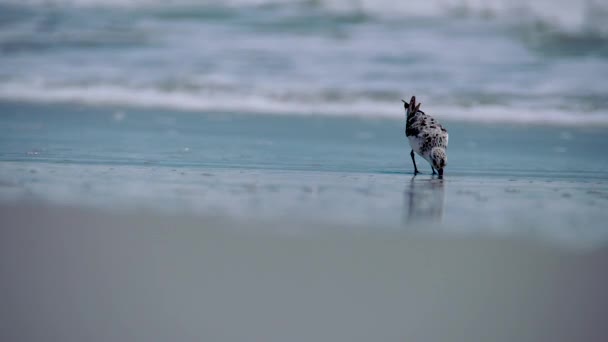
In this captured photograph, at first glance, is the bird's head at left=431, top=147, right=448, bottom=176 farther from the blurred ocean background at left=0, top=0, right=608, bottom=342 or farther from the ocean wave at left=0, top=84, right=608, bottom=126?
the ocean wave at left=0, top=84, right=608, bottom=126

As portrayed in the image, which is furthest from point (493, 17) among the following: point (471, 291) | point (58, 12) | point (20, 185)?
point (471, 291)

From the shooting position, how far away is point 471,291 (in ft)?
11.6

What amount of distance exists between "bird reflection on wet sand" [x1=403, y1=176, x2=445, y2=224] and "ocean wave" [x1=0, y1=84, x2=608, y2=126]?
404 centimetres

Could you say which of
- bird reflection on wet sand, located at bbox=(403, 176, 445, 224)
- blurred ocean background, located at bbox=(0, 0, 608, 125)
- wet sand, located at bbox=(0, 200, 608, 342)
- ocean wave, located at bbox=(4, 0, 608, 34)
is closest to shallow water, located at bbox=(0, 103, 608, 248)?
bird reflection on wet sand, located at bbox=(403, 176, 445, 224)

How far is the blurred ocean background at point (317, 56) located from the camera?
1140 centimetres

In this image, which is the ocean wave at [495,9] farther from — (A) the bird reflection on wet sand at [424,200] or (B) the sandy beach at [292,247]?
(A) the bird reflection on wet sand at [424,200]

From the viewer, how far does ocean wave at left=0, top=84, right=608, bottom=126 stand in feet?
35.7

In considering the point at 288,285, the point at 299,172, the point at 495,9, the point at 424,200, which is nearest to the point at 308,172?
the point at 299,172

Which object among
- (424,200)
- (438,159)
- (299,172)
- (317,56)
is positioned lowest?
(424,200)

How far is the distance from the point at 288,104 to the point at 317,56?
86.0 inches

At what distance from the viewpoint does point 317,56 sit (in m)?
13.2

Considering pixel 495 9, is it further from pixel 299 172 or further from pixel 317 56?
pixel 299 172

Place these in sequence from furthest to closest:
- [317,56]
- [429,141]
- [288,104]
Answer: [317,56] < [288,104] < [429,141]

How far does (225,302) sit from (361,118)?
297 inches
